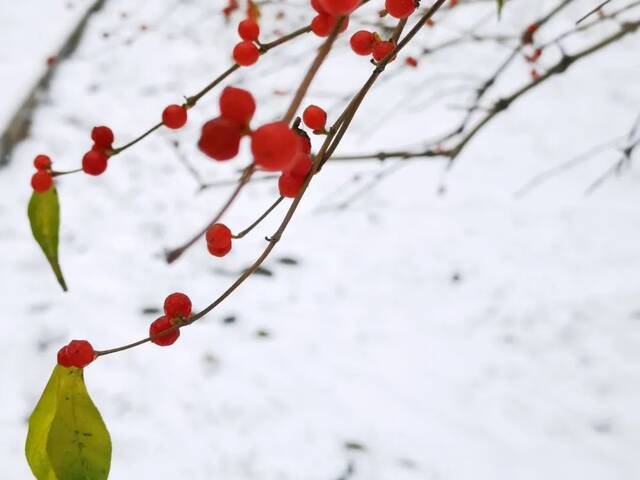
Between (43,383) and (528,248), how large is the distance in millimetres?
1186

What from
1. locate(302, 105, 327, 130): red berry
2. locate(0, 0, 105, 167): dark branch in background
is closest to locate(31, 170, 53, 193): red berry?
locate(302, 105, 327, 130): red berry

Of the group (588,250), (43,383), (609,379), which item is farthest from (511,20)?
(43,383)

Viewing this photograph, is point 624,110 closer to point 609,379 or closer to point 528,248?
point 528,248

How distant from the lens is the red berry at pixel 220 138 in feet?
0.81

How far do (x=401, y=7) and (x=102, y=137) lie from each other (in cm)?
30

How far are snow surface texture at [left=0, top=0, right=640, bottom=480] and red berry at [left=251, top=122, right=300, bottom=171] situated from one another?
89 centimetres

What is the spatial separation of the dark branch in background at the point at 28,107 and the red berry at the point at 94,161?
4.11 ft

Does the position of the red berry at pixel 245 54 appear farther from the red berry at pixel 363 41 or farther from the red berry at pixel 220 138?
the red berry at pixel 220 138

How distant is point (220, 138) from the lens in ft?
0.82

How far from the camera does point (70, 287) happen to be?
1.33m

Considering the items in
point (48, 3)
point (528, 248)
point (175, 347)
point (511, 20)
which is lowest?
point (175, 347)

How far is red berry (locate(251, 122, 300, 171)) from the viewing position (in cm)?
26

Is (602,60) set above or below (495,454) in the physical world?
above

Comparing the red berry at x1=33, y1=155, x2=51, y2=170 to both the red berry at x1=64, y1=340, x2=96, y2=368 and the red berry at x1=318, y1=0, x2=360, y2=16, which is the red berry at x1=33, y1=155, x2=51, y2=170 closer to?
the red berry at x1=64, y1=340, x2=96, y2=368
